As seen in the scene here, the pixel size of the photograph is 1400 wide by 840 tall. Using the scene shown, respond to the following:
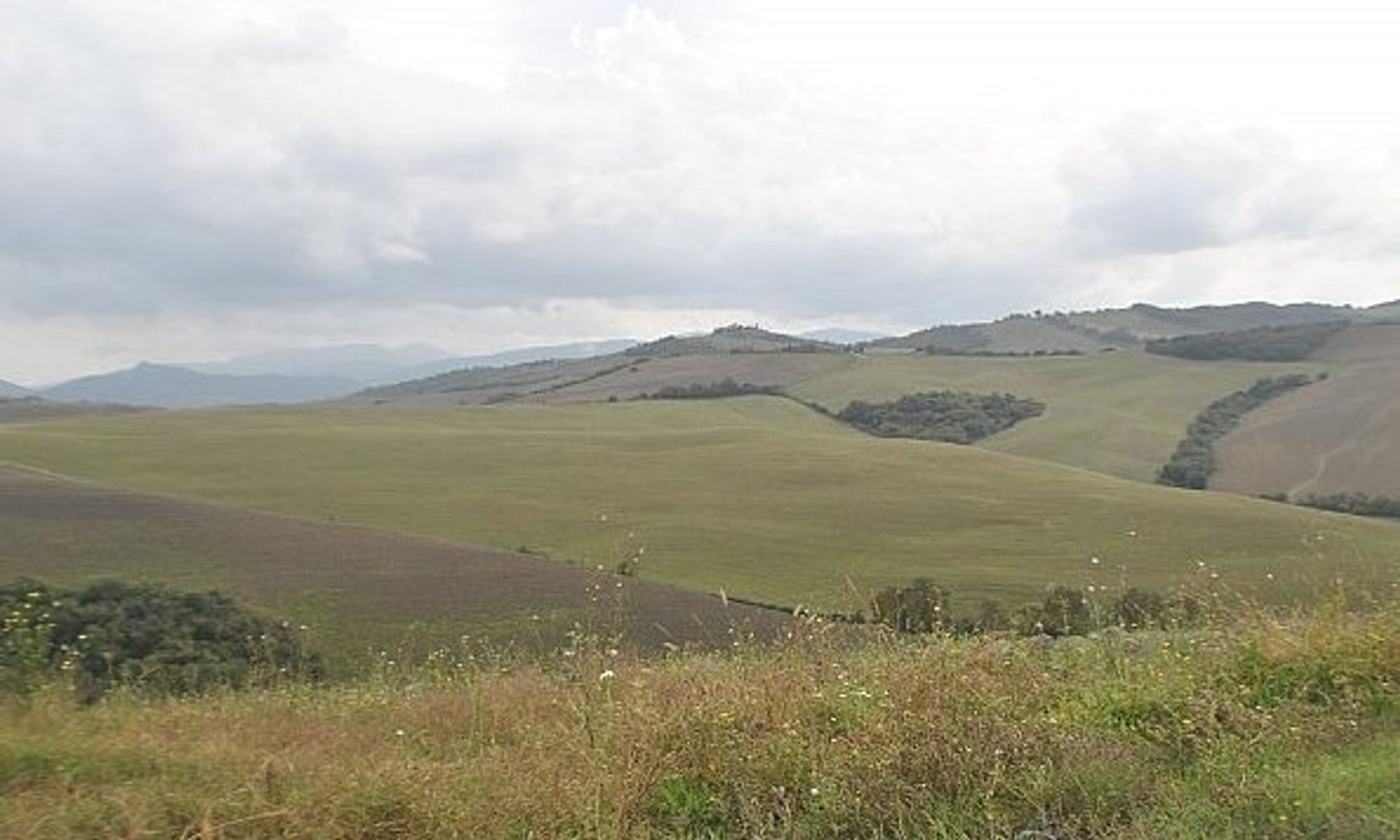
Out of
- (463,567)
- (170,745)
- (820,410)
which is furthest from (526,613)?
(820,410)

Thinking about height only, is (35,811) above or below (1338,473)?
above

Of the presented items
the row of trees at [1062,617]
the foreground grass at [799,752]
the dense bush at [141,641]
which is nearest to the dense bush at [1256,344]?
the dense bush at [141,641]

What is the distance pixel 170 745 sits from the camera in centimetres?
583

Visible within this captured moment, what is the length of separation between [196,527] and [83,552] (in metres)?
5.79

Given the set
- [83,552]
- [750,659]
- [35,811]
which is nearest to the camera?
[35,811]

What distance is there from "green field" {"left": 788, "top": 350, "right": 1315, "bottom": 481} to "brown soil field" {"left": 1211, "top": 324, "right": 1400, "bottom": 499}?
17.0 feet

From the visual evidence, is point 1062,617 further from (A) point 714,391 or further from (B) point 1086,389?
(B) point 1086,389

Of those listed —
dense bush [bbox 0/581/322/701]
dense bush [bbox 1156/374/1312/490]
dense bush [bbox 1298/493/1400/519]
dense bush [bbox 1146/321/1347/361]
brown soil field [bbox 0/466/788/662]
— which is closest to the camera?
dense bush [bbox 0/581/322/701]

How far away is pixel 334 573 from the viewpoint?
109 feet

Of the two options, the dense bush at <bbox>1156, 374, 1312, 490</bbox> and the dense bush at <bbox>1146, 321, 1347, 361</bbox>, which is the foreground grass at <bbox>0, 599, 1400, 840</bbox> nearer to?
the dense bush at <bbox>1156, 374, 1312, 490</bbox>

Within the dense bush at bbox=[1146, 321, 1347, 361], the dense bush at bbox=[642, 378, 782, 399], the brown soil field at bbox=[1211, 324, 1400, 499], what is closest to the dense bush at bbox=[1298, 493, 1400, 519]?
the brown soil field at bbox=[1211, 324, 1400, 499]

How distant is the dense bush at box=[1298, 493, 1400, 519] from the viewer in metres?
64.2

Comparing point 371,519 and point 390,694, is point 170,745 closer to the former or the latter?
point 390,694

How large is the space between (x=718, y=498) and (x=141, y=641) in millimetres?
47120
